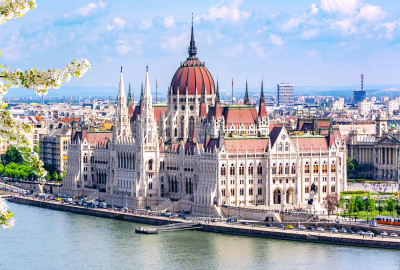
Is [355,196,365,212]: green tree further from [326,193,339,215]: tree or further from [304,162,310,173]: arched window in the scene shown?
[304,162,310,173]: arched window

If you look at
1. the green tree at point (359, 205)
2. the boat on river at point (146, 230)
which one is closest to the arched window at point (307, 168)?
the green tree at point (359, 205)

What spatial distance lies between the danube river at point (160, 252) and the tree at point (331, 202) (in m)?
9.25

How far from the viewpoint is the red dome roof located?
99.9 m

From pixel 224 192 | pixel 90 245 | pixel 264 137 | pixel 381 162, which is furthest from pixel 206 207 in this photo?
pixel 381 162

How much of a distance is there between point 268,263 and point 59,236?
22.1m

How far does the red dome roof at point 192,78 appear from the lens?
99.9m

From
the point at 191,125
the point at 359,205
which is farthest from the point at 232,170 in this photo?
the point at 191,125

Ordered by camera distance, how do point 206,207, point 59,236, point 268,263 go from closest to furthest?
point 268,263, point 59,236, point 206,207

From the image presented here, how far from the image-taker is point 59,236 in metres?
77.6

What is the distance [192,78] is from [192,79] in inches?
4.7

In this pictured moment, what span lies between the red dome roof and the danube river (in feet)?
70.8

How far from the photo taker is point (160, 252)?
224 ft

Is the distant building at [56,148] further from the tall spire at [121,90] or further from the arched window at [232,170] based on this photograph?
the arched window at [232,170]

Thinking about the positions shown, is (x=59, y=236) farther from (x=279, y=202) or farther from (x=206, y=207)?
(x=279, y=202)
